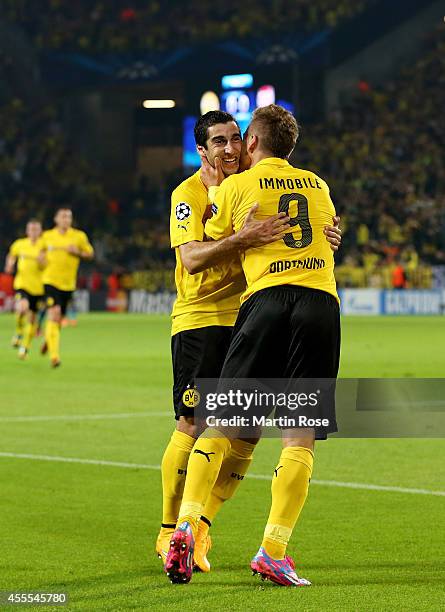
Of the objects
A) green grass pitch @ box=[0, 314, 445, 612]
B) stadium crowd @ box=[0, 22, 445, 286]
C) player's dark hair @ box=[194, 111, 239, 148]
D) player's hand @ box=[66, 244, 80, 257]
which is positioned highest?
stadium crowd @ box=[0, 22, 445, 286]

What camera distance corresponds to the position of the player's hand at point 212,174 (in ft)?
20.4

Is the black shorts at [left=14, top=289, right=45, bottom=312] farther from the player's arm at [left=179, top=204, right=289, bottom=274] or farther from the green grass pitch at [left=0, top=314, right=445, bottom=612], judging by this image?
the player's arm at [left=179, top=204, right=289, bottom=274]

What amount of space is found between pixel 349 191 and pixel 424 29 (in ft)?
25.5

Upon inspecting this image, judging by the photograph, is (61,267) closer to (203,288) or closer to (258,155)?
(203,288)

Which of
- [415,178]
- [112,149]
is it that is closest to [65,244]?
[415,178]

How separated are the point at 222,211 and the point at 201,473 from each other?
1.16 meters

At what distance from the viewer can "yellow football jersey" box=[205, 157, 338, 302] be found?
5.73 metres

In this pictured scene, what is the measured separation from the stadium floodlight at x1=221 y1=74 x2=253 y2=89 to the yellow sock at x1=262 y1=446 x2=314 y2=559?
122ft

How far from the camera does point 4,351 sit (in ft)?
76.7

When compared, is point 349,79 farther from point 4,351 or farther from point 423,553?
point 423,553

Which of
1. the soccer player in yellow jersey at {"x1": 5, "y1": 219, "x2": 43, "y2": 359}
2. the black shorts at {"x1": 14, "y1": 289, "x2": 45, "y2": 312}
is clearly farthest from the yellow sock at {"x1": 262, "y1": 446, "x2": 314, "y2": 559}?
the black shorts at {"x1": 14, "y1": 289, "x2": 45, "y2": 312}

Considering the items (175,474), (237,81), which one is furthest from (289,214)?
(237,81)

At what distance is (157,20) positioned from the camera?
51562 millimetres

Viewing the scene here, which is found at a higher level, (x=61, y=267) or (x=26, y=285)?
(x=61, y=267)
